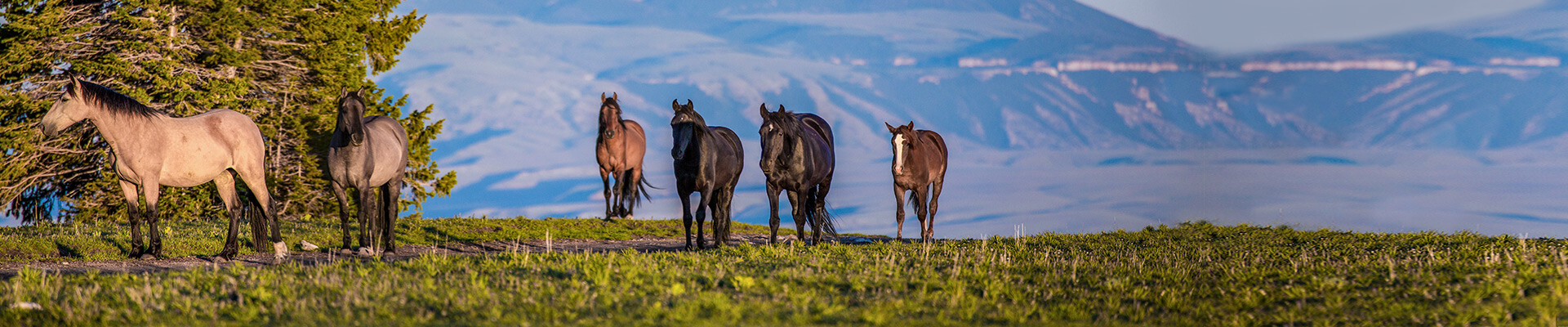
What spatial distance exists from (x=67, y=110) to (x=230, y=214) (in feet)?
7.65

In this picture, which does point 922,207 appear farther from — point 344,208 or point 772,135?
point 344,208

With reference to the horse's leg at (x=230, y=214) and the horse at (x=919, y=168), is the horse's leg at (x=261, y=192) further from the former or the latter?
the horse at (x=919, y=168)

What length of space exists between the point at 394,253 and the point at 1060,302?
10.1 metres

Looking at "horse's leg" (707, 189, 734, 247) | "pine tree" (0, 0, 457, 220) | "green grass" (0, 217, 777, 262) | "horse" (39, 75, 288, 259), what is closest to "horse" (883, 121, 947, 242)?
"horse's leg" (707, 189, 734, 247)

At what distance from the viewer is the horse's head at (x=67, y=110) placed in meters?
12.9

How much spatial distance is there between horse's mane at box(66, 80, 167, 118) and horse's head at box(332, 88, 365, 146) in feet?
7.64

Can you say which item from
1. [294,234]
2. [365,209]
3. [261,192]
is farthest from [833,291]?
[294,234]

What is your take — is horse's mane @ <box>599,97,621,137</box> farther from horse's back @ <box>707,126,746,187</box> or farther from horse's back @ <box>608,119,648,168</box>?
horse's back @ <box>707,126,746,187</box>

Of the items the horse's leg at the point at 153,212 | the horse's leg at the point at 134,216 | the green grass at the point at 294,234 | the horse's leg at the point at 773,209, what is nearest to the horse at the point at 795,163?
the horse's leg at the point at 773,209

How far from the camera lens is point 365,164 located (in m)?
14.6

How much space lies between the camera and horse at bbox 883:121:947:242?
598 inches

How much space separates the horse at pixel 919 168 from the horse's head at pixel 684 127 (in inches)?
127

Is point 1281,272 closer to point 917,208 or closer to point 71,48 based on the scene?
point 917,208

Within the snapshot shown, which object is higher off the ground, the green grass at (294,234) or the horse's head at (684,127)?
the horse's head at (684,127)
